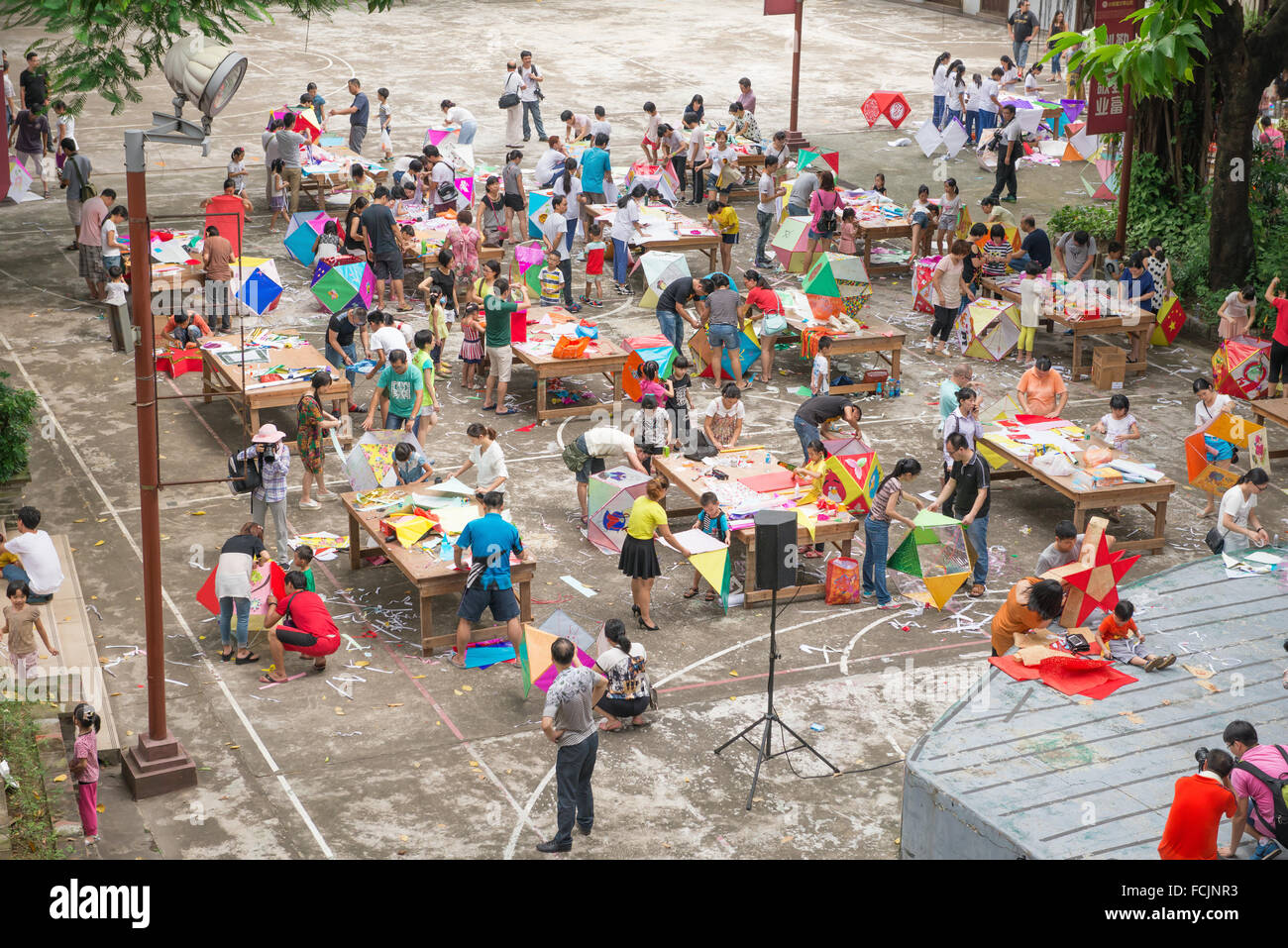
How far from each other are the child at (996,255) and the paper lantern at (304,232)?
961 cm

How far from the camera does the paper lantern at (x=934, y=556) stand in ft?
47.3

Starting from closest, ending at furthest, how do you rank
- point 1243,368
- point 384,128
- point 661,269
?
point 1243,368, point 661,269, point 384,128

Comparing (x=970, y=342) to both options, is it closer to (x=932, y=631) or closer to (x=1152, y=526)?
(x=1152, y=526)

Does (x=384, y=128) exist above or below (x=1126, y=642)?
above

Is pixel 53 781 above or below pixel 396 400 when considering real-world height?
below

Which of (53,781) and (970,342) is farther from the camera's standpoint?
(970,342)

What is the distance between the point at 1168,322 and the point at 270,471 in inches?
528

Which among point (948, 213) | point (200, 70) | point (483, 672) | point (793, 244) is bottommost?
point (483, 672)

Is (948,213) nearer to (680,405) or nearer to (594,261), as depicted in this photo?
(594,261)

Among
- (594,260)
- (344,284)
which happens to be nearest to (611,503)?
(344,284)

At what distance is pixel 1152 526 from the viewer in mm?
16422

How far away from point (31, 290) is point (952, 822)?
18027mm

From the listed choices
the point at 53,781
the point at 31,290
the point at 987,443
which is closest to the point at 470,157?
the point at 31,290

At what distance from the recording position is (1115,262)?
21453 millimetres
